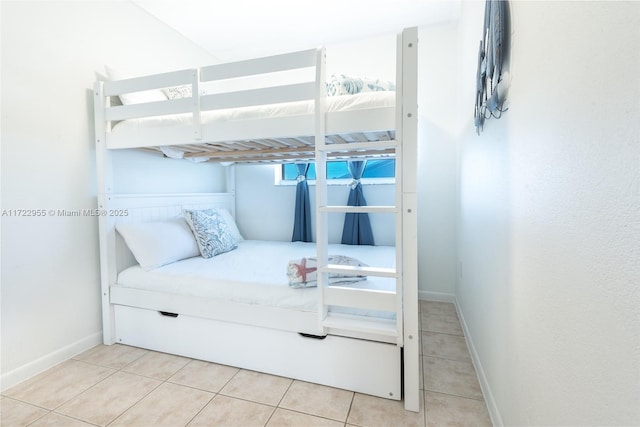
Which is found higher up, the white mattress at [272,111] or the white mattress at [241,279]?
the white mattress at [272,111]

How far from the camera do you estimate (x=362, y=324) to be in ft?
4.57

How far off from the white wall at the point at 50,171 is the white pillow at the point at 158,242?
26 centimetres

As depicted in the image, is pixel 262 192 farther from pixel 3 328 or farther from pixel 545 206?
pixel 545 206

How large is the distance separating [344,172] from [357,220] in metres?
0.62

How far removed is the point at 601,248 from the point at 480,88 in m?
1.18

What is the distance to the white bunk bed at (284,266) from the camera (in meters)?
1.34

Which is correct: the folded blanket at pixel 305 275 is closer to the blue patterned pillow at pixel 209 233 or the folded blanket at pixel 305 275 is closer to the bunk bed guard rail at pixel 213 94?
the bunk bed guard rail at pixel 213 94

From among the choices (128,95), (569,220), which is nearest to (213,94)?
(128,95)

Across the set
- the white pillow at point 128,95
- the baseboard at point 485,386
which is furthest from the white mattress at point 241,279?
the white pillow at point 128,95

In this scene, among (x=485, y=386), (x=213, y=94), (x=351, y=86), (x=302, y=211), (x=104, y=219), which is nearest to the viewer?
(x=485, y=386)

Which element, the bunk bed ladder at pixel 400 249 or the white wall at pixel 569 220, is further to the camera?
the bunk bed ladder at pixel 400 249

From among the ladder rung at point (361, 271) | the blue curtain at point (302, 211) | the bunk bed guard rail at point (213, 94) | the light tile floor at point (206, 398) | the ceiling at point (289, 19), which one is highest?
the ceiling at point (289, 19)

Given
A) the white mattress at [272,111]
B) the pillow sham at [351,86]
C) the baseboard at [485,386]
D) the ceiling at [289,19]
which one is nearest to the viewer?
the baseboard at [485,386]

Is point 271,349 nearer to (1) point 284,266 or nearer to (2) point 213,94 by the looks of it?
(1) point 284,266
